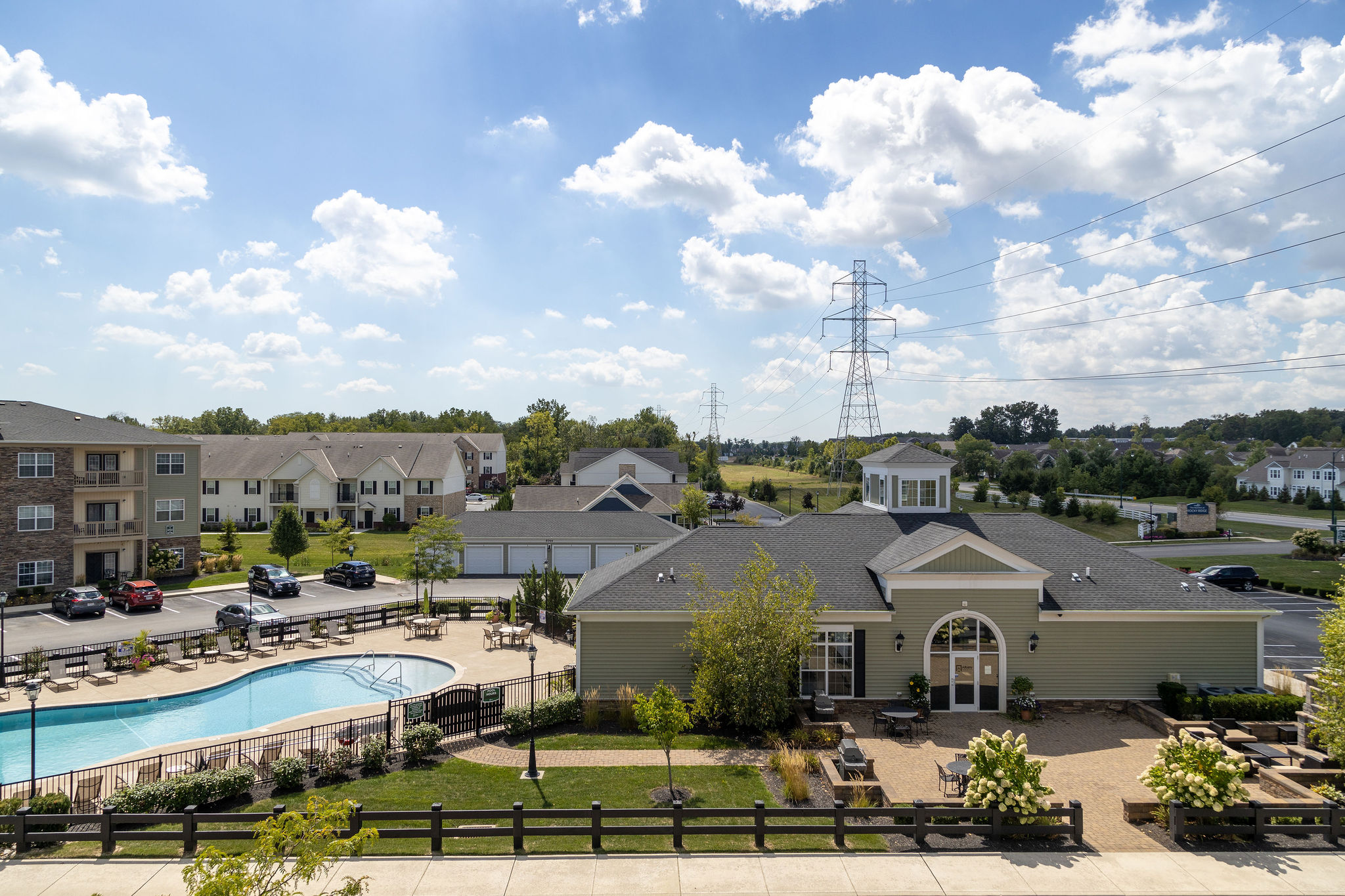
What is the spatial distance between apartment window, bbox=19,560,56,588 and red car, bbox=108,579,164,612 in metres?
4.82

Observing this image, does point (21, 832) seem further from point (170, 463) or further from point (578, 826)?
point (170, 463)

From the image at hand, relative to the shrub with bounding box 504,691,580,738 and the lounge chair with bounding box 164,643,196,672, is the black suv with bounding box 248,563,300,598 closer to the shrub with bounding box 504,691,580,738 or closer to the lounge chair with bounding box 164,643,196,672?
the lounge chair with bounding box 164,643,196,672

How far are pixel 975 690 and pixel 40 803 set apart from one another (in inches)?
847

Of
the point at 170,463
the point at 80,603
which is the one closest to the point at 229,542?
the point at 170,463

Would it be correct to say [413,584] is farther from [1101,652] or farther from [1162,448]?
[1162,448]

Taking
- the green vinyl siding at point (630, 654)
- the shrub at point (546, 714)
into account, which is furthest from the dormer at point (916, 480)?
the shrub at point (546, 714)

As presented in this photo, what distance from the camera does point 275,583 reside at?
119 feet

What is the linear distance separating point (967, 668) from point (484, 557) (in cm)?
3155

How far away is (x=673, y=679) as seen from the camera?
65.4ft

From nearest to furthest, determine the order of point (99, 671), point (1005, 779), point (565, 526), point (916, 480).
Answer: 1. point (1005, 779)
2. point (99, 671)
3. point (916, 480)
4. point (565, 526)

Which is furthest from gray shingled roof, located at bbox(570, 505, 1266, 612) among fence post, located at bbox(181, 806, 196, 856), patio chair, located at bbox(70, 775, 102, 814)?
patio chair, located at bbox(70, 775, 102, 814)

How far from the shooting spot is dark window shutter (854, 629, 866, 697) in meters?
19.8

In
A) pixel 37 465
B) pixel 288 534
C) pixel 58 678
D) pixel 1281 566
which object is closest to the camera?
pixel 58 678

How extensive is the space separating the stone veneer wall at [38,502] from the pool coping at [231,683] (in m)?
20.0
